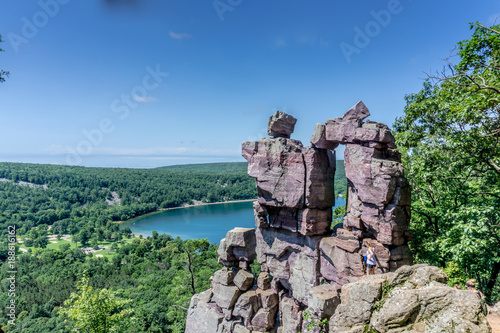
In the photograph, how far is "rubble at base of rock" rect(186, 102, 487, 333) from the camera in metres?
7.39

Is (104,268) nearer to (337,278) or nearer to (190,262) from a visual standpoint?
(190,262)

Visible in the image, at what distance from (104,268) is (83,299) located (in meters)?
43.3

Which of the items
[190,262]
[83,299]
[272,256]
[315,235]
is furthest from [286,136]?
[190,262]

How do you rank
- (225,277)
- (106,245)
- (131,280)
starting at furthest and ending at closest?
(106,245) < (131,280) < (225,277)

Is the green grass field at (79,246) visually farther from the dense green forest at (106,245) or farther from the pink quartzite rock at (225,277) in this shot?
the pink quartzite rock at (225,277)

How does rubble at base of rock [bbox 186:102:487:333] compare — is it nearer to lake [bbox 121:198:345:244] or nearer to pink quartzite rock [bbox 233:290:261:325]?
pink quartzite rock [bbox 233:290:261:325]

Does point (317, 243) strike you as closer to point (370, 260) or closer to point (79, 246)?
point (370, 260)

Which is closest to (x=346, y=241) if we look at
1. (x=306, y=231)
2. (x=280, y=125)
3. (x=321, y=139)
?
(x=306, y=231)

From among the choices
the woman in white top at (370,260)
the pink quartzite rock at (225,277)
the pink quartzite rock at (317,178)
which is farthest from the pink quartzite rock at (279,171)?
the pink quartzite rock at (225,277)

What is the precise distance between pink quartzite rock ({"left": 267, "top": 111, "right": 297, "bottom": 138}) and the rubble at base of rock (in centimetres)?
5

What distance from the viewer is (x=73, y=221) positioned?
8606cm

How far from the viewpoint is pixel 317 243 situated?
41.4ft

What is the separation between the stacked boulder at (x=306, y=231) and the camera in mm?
10289

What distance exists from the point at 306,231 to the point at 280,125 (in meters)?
5.34
